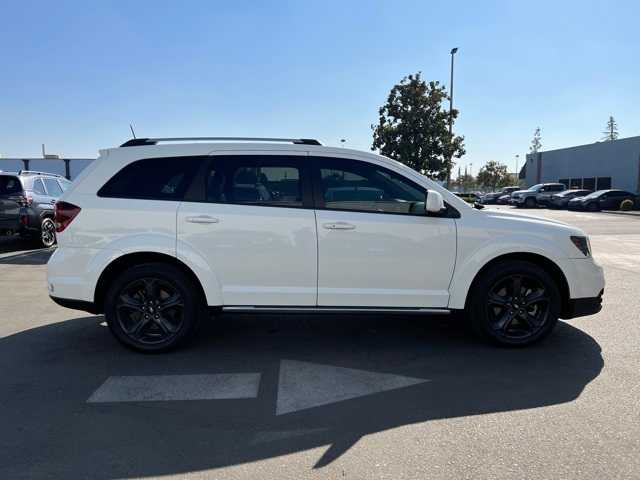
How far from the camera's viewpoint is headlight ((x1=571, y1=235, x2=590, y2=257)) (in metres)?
4.35

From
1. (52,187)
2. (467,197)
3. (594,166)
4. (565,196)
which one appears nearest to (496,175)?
(594,166)

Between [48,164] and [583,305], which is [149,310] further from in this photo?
[48,164]

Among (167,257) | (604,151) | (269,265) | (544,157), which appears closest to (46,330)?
(167,257)

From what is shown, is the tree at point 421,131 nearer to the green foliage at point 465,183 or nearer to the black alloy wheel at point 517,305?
the black alloy wheel at point 517,305

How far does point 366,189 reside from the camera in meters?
4.30

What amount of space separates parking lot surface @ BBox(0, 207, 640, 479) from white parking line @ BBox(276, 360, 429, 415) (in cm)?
2

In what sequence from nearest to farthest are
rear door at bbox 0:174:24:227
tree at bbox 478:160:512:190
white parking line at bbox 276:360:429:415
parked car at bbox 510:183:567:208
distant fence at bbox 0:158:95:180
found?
1. white parking line at bbox 276:360:429:415
2. rear door at bbox 0:174:24:227
3. distant fence at bbox 0:158:95:180
4. parked car at bbox 510:183:567:208
5. tree at bbox 478:160:512:190

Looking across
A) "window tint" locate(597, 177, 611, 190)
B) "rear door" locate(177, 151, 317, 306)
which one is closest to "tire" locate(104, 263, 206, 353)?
"rear door" locate(177, 151, 317, 306)

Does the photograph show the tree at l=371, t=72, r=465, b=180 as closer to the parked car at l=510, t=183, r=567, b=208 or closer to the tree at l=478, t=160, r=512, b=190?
the parked car at l=510, t=183, r=567, b=208

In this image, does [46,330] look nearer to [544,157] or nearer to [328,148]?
[328,148]

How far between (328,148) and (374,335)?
80.2 inches

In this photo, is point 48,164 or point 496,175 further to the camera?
point 496,175

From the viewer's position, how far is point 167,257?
13.9 feet

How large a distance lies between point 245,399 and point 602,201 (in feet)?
111
